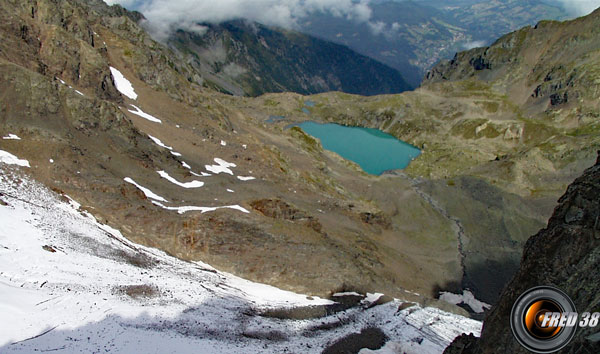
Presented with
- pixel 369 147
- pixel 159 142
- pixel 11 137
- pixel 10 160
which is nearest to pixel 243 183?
pixel 159 142

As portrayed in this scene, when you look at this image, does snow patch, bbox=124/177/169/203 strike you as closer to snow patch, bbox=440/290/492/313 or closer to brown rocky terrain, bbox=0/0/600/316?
brown rocky terrain, bbox=0/0/600/316

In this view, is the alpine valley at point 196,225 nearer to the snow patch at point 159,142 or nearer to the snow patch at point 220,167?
the snow patch at point 220,167

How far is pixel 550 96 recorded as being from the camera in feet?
522

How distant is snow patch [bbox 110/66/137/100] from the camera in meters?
68.6

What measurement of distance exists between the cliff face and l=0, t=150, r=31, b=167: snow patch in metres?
37.5

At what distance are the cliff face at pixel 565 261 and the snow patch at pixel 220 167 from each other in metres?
44.9

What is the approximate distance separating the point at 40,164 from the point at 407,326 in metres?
35.8

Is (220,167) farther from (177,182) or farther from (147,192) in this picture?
(147,192)

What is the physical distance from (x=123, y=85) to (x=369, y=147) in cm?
11423

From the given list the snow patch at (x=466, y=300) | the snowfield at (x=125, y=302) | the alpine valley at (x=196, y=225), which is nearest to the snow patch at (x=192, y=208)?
the alpine valley at (x=196, y=225)

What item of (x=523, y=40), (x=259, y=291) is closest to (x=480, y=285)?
(x=259, y=291)

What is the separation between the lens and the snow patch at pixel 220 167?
5733 centimetres

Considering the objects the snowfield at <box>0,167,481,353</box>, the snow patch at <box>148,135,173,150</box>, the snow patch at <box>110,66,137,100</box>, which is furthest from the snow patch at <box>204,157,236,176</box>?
the snowfield at <box>0,167,481,353</box>

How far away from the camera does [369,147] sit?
164375mm
